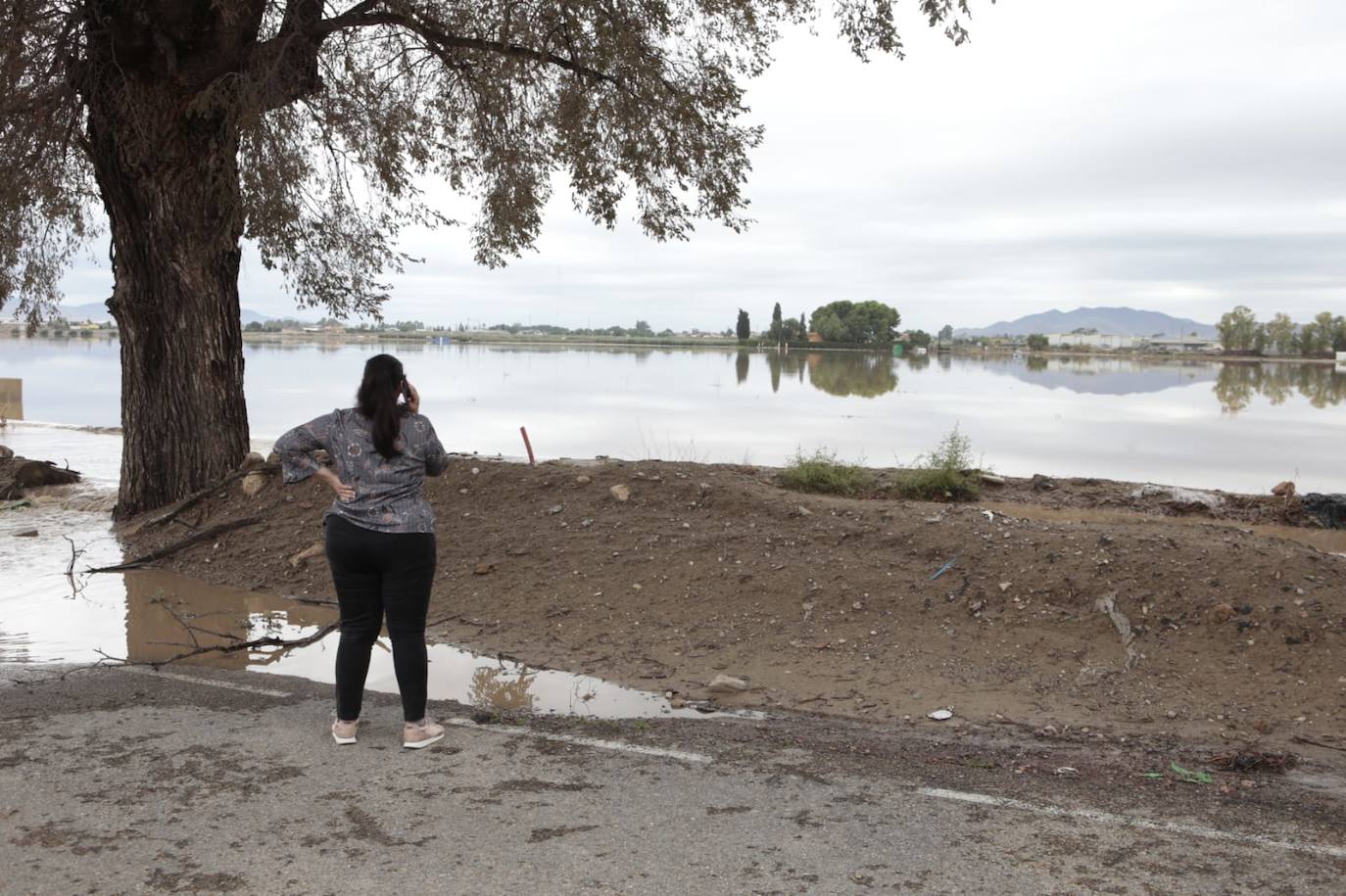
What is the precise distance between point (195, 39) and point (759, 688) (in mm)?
9036

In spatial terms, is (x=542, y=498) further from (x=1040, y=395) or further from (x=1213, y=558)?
(x=1040, y=395)

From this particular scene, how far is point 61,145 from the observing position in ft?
40.3

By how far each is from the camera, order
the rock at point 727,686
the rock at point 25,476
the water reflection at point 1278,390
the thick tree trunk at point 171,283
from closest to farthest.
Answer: the rock at point 727,686
the thick tree trunk at point 171,283
the rock at point 25,476
the water reflection at point 1278,390

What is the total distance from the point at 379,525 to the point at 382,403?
59 centimetres

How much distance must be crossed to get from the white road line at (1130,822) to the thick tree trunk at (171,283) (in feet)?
31.1

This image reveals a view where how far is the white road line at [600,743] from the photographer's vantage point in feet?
17.6

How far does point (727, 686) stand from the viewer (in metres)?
6.87

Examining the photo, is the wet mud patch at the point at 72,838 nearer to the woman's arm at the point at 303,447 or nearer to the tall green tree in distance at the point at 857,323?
the woman's arm at the point at 303,447

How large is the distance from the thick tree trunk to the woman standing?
22.3 ft

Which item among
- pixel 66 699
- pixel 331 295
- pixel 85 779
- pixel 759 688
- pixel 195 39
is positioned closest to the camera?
pixel 85 779

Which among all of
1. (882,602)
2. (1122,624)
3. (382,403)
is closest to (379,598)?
(382,403)

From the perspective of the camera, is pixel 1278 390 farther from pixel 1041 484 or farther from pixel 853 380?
pixel 1041 484

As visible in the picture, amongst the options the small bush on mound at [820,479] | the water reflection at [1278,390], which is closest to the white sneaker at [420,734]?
the small bush on mound at [820,479]

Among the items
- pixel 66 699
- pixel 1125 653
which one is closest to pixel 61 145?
pixel 66 699
